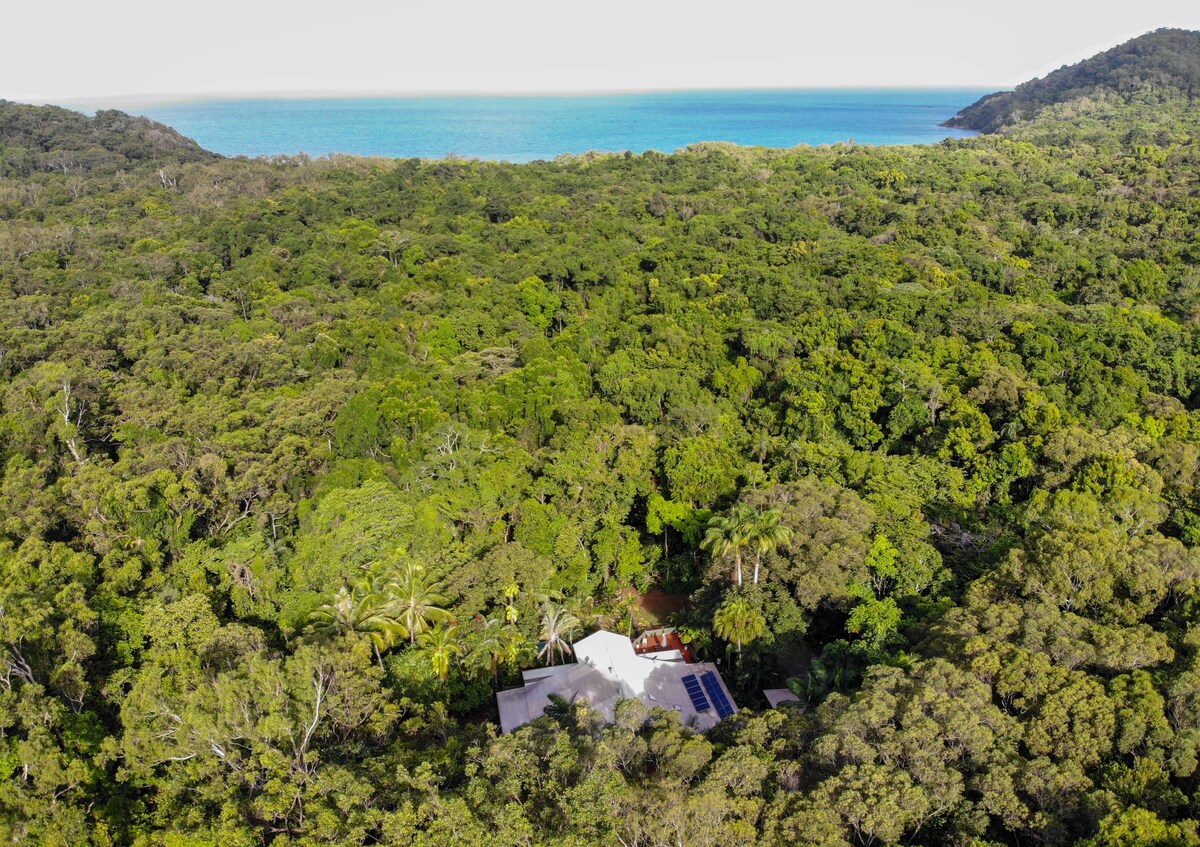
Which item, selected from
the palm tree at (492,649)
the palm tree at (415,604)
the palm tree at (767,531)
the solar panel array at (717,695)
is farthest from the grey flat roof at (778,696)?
the palm tree at (415,604)

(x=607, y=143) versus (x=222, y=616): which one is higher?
(x=607, y=143)

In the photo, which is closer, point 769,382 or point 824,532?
point 824,532

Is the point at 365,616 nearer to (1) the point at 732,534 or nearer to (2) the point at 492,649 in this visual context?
(2) the point at 492,649

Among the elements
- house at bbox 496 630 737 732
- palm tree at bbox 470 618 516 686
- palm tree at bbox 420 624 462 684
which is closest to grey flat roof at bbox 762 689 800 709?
house at bbox 496 630 737 732

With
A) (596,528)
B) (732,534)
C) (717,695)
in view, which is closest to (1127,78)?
(596,528)

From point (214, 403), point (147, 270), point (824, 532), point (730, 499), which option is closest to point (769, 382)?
point (730, 499)

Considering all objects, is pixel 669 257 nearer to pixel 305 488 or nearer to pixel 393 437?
pixel 393 437
